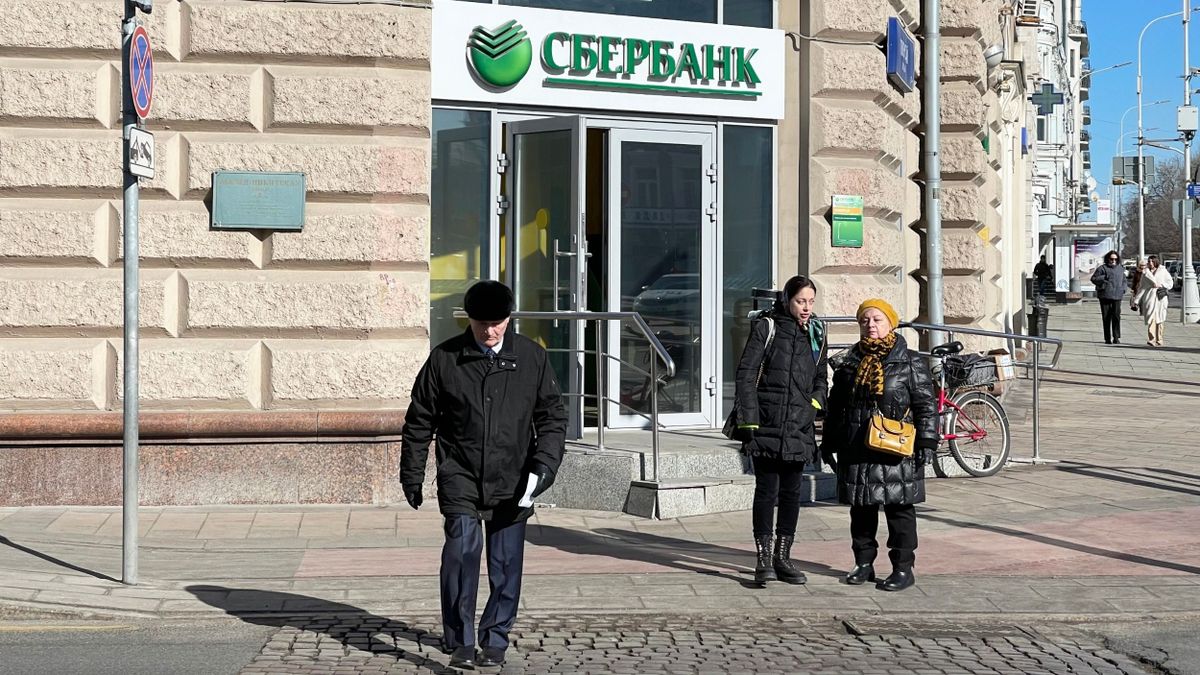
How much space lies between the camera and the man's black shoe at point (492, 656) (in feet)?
22.1

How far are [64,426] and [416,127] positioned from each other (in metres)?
3.14

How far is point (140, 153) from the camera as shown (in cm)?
815

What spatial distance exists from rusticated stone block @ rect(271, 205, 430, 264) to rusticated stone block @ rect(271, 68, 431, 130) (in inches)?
24.1

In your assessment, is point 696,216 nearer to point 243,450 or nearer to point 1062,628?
point 243,450

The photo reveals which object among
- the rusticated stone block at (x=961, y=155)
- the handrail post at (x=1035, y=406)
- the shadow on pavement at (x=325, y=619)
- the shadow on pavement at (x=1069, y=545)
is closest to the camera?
the shadow on pavement at (x=325, y=619)

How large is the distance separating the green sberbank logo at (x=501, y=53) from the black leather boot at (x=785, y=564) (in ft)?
15.9

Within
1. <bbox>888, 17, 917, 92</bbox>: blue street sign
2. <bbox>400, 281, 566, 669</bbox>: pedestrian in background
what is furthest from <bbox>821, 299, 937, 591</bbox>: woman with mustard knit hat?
<bbox>888, 17, 917, 92</bbox>: blue street sign

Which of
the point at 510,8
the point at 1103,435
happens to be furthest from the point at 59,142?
the point at 1103,435

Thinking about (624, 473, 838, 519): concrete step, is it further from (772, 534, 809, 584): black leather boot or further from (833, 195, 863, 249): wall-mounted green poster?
(833, 195, 863, 249): wall-mounted green poster

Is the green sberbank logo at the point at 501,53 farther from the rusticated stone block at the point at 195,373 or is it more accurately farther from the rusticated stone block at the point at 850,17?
the rusticated stone block at the point at 195,373

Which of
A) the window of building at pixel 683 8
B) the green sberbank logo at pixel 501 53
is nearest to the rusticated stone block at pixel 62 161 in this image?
the green sberbank logo at pixel 501 53

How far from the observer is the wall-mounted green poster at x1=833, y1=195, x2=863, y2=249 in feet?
42.4

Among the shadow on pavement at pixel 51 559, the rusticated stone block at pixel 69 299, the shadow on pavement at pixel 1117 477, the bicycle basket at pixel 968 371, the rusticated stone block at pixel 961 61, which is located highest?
the rusticated stone block at pixel 961 61

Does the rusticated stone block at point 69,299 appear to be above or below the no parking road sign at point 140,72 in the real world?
below
